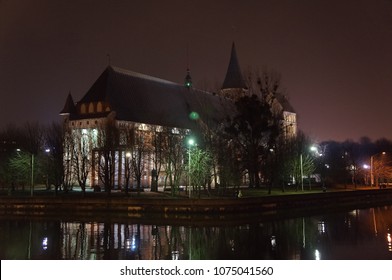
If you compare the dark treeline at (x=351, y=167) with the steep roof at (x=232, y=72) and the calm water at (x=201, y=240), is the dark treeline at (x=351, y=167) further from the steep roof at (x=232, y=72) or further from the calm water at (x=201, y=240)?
the calm water at (x=201, y=240)

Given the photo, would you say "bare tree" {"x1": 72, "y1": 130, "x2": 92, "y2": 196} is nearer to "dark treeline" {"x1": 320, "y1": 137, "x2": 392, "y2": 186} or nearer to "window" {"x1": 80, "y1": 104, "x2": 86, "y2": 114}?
"window" {"x1": 80, "y1": 104, "x2": 86, "y2": 114}

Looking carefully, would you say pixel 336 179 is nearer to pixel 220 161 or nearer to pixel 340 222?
pixel 220 161

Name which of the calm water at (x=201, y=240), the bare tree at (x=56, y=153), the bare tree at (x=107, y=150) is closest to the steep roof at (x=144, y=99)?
the bare tree at (x=56, y=153)

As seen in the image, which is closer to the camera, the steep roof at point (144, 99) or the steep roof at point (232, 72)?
the steep roof at point (144, 99)

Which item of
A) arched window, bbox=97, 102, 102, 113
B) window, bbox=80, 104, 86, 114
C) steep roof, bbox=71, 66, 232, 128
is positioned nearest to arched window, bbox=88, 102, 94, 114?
steep roof, bbox=71, 66, 232, 128

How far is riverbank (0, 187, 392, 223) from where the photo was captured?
3603cm

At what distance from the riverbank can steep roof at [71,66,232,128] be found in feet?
101

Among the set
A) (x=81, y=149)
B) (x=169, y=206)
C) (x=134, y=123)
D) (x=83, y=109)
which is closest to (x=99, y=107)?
(x=83, y=109)

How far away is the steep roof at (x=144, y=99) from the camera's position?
78875 mm

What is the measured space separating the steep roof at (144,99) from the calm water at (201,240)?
42.0 metres

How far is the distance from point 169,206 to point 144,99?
4996 cm

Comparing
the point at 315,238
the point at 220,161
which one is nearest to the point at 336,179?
the point at 220,161

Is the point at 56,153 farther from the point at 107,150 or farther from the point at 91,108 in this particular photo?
the point at 91,108
